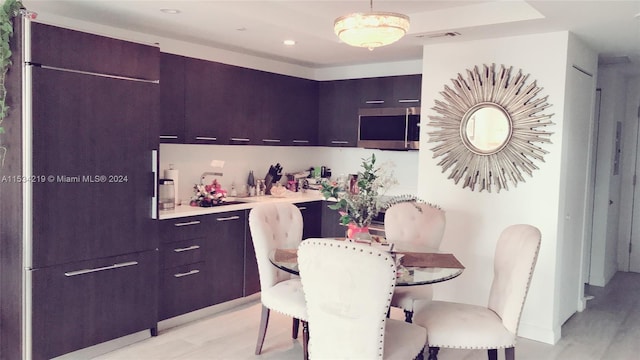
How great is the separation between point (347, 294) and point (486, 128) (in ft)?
7.49

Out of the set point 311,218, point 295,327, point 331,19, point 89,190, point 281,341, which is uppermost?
point 331,19

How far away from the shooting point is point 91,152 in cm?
333

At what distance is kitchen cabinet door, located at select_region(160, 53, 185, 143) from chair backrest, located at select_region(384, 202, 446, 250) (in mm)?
1901

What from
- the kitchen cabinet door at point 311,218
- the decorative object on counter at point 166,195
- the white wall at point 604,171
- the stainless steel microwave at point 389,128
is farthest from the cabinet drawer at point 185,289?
the white wall at point 604,171

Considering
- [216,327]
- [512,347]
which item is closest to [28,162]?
[216,327]

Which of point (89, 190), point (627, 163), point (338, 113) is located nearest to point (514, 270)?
point (89, 190)

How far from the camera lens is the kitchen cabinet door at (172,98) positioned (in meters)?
4.17

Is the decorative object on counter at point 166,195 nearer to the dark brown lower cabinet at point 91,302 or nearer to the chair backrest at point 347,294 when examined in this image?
the dark brown lower cabinet at point 91,302

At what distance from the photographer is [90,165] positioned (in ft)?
10.9

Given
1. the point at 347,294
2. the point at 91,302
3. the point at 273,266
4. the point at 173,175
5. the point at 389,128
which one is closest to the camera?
the point at 347,294

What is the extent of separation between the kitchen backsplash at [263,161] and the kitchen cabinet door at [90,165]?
905 mm

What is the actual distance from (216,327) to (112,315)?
2.78ft

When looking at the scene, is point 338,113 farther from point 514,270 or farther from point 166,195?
point 514,270

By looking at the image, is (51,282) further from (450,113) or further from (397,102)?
(397,102)
